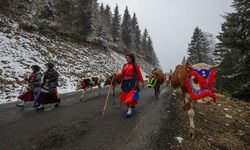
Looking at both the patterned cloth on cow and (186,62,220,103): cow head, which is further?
the patterned cloth on cow

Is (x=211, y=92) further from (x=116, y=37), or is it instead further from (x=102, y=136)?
(x=116, y=37)

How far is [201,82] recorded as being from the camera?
4.39 metres

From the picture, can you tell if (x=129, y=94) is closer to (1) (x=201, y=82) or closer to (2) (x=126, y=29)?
(1) (x=201, y=82)

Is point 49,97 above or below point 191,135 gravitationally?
above

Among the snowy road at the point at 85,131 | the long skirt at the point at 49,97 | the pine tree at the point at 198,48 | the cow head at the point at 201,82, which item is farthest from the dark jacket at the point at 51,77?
Result: the pine tree at the point at 198,48

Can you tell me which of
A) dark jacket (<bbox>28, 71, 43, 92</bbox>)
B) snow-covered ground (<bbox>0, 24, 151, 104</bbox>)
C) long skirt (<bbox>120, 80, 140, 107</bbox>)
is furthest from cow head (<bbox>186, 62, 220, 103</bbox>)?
snow-covered ground (<bbox>0, 24, 151, 104</bbox>)

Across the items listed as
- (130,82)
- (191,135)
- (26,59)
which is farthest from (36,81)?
(26,59)

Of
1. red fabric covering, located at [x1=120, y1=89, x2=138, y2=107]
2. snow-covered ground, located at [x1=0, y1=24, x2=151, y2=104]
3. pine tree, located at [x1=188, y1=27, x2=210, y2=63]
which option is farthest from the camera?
pine tree, located at [x1=188, y1=27, x2=210, y2=63]

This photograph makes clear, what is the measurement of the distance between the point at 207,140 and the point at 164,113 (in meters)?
2.36

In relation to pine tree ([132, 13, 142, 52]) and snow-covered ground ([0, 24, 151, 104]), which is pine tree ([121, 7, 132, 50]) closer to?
pine tree ([132, 13, 142, 52])

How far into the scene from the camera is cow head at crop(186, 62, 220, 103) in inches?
173

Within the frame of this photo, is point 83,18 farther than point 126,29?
No

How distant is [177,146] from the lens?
4141 millimetres

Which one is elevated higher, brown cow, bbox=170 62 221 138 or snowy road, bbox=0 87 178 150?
brown cow, bbox=170 62 221 138
